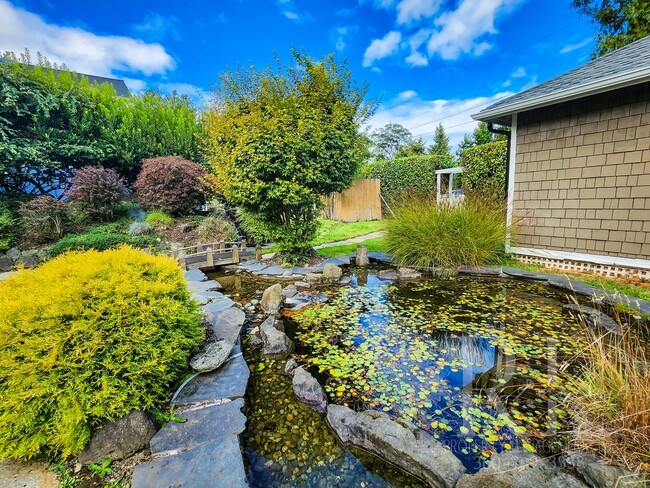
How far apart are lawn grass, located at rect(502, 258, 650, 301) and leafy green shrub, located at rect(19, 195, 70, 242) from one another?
9762 mm

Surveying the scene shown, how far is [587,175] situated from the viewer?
174 inches

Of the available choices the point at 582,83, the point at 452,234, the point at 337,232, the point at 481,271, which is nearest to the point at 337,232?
the point at 337,232

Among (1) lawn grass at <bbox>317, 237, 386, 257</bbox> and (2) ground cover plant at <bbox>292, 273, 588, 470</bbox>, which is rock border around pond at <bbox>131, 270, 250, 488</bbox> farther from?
(1) lawn grass at <bbox>317, 237, 386, 257</bbox>

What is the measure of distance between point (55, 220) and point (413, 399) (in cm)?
838

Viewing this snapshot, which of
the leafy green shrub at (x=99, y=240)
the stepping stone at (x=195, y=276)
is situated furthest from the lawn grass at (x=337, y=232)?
the leafy green shrub at (x=99, y=240)

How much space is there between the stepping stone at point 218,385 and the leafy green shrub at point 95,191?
6.91 metres

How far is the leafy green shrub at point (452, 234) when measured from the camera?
4.63 m

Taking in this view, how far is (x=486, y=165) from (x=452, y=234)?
135 inches

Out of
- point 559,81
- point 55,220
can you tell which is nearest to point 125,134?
point 55,220

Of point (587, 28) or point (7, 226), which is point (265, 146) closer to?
point (7, 226)

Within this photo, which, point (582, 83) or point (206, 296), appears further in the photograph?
point (582, 83)

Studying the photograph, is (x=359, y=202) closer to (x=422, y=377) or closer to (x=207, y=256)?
(x=207, y=256)

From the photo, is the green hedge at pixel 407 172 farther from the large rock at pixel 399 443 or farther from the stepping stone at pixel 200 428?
the stepping stone at pixel 200 428

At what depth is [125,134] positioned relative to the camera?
7.71 meters
